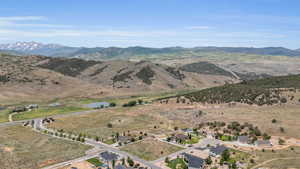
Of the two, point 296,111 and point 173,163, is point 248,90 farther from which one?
point 173,163

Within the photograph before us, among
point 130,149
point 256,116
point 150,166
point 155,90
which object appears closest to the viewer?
point 150,166

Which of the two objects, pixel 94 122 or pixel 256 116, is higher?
pixel 256 116

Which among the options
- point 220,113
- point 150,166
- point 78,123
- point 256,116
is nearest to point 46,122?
point 78,123

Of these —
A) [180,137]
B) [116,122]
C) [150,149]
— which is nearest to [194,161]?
[150,149]

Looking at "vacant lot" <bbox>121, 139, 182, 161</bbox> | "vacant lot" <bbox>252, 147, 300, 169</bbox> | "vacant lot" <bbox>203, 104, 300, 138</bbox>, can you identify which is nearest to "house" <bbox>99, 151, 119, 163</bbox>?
"vacant lot" <bbox>121, 139, 182, 161</bbox>

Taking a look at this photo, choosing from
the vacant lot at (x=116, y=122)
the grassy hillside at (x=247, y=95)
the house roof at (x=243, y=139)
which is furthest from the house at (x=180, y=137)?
the grassy hillside at (x=247, y=95)

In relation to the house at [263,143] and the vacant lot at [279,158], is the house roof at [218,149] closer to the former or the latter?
the vacant lot at [279,158]

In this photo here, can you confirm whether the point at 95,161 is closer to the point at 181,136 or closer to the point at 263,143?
the point at 181,136
